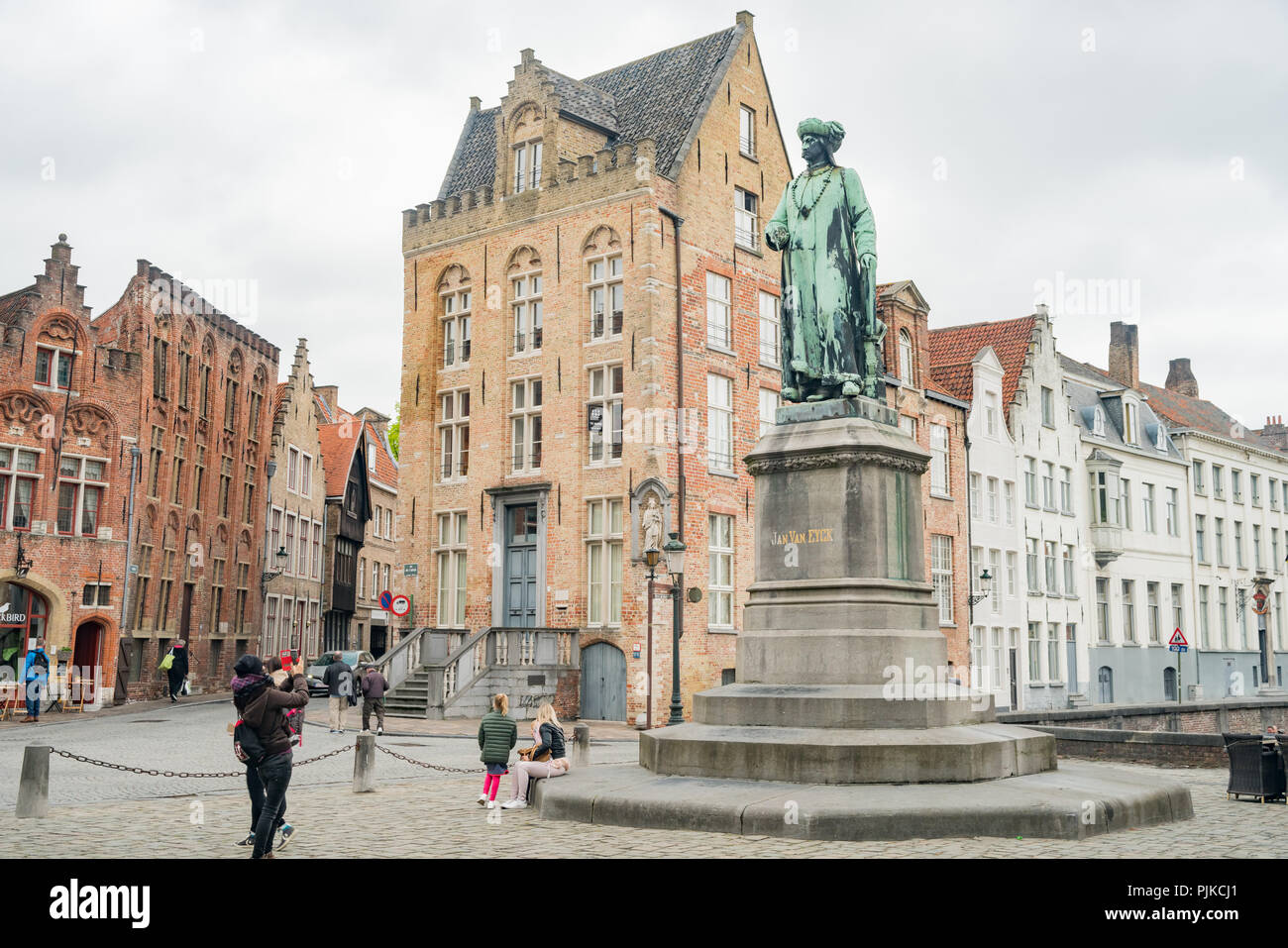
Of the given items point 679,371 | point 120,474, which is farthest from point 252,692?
point 120,474

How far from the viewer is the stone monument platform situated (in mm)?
9672

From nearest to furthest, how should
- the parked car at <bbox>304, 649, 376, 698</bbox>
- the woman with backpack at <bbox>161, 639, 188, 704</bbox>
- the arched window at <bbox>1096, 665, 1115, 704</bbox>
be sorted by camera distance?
the woman with backpack at <bbox>161, 639, 188, 704</bbox>, the parked car at <bbox>304, 649, 376, 698</bbox>, the arched window at <bbox>1096, 665, 1115, 704</bbox>

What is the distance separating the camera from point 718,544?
30.7 meters

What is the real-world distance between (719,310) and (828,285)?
60.8 feet

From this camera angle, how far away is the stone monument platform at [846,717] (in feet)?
31.7

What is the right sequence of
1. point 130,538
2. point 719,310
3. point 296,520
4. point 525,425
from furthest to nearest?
point 296,520, point 130,538, point 525,425, point 719,310

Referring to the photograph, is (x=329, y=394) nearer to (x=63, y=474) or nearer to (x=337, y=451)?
(x=337, y=451)

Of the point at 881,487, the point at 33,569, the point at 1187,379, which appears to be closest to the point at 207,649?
the point at 33,569

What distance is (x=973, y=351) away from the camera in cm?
4253

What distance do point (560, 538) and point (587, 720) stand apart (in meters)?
4.54

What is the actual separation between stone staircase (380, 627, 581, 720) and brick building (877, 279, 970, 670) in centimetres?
1311

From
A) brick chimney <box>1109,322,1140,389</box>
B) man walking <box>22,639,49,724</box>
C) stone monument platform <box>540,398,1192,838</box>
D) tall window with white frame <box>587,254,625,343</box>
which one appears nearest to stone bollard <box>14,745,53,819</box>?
stone monument platform <box>540,398,1192,838</box>

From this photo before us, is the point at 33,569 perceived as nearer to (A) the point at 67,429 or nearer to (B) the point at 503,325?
(A) the point at 67,429

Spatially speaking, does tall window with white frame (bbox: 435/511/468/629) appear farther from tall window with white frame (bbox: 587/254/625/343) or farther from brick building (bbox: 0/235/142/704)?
brick building (bbox: 0/235/142/704)
